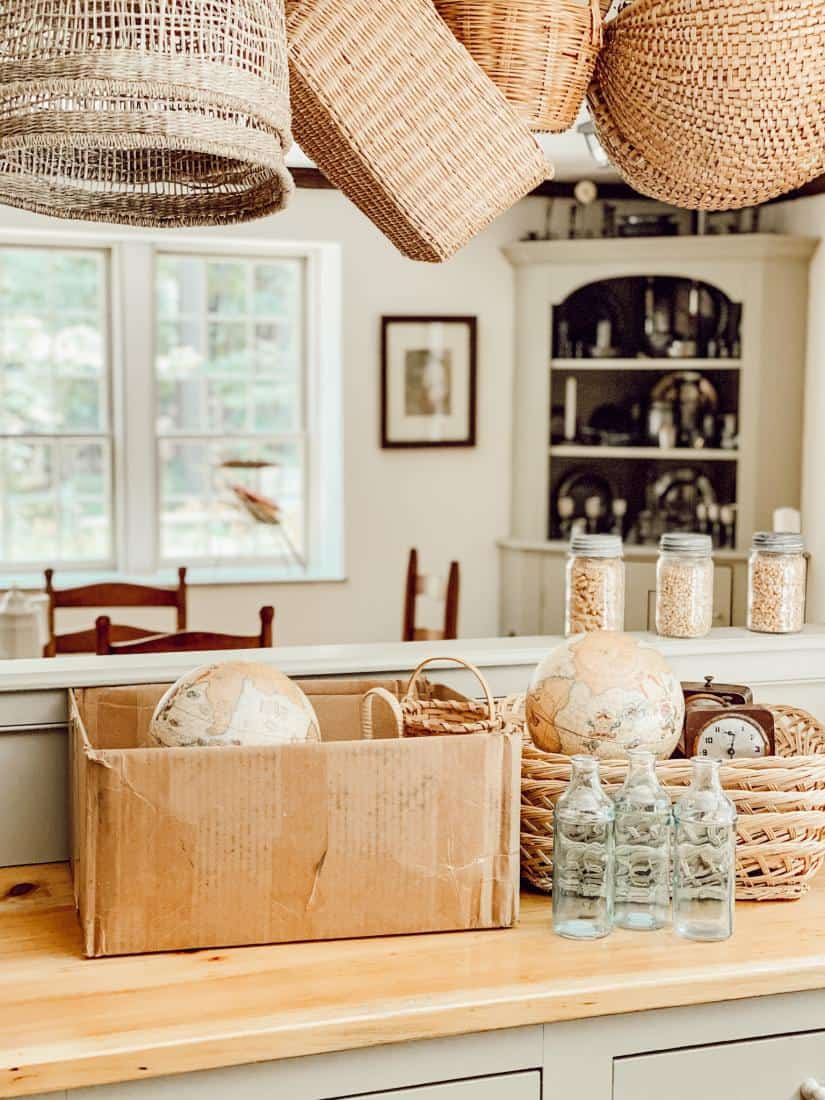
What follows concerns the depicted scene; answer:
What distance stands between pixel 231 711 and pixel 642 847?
47 centimetres

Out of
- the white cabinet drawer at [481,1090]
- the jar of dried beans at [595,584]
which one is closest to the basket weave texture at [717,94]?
the jar of dried beans at [595,584]

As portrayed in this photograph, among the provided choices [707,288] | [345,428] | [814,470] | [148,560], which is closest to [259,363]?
[345,428]

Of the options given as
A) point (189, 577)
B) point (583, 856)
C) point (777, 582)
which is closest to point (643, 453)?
point (189, 577)

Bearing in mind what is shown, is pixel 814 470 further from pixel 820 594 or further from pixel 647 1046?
pixel 647 1046

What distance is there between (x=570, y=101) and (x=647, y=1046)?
101 centimetres

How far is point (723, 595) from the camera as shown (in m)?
4.99

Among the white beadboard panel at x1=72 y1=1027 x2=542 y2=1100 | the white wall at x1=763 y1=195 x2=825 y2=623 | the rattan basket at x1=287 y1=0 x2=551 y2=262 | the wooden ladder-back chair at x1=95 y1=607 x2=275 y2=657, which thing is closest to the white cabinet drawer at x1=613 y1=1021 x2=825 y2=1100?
the white beadboard panel at x1=72 y1=1027 x2=542 y2=1100

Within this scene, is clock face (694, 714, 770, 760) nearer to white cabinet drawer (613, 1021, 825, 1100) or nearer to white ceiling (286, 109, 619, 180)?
white cabinet drawer (613, 1021, 825, 1100)

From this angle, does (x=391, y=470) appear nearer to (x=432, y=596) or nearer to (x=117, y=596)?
(x=432, y=596)

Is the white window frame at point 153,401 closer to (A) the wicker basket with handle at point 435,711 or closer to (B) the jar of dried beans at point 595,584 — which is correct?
(B) the jar of dried beans at point 595,584

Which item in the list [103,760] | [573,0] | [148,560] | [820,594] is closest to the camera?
[103,760]

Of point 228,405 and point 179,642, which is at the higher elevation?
point 228,405

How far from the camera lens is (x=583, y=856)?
140cm

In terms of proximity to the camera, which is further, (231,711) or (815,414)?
(815,414)
